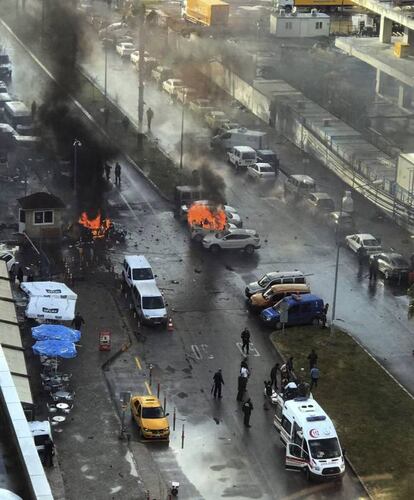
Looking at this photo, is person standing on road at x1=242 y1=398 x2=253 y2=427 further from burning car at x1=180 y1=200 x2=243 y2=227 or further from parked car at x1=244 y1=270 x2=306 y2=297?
burning car at x1=180 y1=200 x2=243 y2=227

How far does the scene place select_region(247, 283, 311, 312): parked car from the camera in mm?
52656

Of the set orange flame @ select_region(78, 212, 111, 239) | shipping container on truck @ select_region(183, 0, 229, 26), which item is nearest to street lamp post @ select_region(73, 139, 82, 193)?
orange flame @ select_region(78, 212, 111, 239)

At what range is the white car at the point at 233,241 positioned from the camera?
195ft

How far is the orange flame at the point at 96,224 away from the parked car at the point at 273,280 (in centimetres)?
937

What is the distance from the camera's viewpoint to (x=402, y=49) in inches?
3307

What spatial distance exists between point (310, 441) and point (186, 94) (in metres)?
49.4

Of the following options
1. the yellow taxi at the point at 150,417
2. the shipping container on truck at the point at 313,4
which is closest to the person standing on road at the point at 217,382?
the yellow taxi at the point at 150,417

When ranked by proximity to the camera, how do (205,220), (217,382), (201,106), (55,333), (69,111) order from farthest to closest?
(201,106)
(69,111)
(205,220)
(55,333)
(217,382)

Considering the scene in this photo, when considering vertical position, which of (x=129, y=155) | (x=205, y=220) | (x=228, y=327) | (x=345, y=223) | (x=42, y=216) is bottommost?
(x=228, y=327)

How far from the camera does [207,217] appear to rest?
2431 inches

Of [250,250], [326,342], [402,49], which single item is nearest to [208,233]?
[250,250]

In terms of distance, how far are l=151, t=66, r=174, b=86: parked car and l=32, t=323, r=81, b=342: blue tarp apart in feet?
155

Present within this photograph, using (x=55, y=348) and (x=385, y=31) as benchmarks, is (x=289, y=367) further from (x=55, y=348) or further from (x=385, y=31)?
(x=385, y=31)

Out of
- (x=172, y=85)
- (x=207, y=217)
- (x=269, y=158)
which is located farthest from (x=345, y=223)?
(x=172, y=85)
